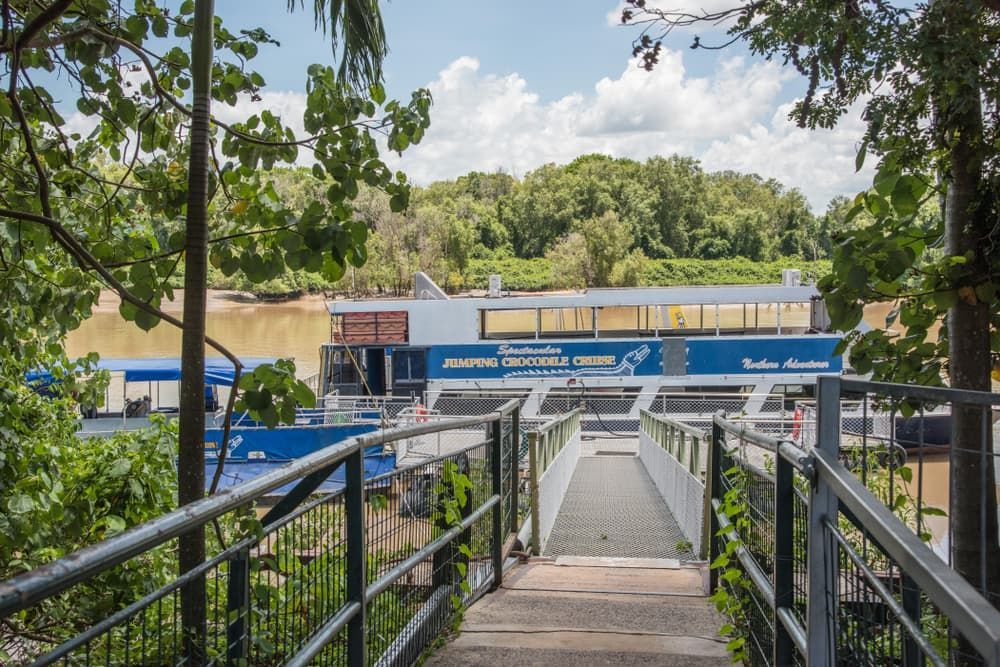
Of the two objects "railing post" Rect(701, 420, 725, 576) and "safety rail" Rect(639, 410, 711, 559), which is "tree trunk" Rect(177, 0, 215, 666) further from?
"safety rail" Rect(639, 410, 711, 559)

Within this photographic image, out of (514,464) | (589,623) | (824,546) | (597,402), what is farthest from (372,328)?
(824,546)

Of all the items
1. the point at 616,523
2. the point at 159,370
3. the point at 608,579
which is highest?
the point at 159,370

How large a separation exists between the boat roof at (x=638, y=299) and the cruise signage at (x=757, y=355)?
99cm

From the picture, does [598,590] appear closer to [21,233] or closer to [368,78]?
[368,78]

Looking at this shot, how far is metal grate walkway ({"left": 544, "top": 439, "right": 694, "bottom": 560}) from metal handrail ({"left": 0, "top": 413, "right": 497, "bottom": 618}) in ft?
21.7

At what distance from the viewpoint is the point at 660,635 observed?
4598 mm

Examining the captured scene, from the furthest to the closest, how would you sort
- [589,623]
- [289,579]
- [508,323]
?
[508,323], [589,623], [289,579]

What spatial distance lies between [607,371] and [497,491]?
16011 millimetres

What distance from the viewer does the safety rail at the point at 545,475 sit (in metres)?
7.60

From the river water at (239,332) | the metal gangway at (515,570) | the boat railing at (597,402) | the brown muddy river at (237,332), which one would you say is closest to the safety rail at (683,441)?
the metal gangway at (515,570)

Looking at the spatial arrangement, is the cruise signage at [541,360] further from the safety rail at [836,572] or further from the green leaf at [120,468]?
the green leaf at [120,468]

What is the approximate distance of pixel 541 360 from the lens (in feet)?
70.7

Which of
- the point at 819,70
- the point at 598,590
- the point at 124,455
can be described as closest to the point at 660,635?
the point at 598,590

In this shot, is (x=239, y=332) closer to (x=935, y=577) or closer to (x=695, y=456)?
(x=695, y=456)
